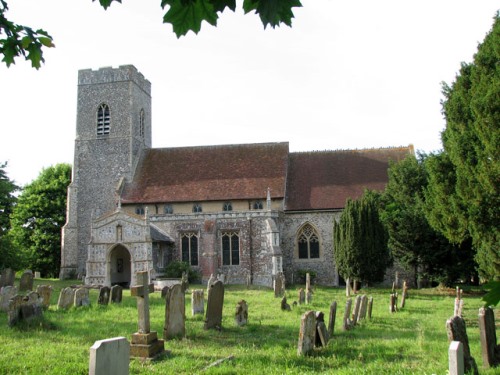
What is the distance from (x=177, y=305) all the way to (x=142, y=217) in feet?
52.1

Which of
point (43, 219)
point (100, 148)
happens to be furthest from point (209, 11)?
point (43, 219)

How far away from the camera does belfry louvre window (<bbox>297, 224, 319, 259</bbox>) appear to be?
2786cm

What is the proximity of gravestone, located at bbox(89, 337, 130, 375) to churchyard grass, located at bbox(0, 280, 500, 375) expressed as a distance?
115 inches

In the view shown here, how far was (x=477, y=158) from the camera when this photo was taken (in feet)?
49.2

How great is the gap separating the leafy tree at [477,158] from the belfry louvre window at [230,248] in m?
12.5

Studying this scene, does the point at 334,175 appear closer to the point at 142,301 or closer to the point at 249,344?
the point at 249,344

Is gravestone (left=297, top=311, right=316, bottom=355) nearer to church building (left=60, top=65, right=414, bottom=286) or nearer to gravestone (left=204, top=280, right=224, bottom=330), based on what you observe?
gravestone (left=204, top=280, right=224, bottom=330)

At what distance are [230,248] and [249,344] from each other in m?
18.1

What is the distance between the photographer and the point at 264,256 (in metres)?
26.8

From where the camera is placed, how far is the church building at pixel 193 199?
2634 cm

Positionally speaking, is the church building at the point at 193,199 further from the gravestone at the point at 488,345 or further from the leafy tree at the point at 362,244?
the gravestone at the point at 488,345

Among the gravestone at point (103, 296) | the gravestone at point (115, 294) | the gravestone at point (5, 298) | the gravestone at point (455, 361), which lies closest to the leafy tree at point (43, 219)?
the gravestone at point (115, 294)

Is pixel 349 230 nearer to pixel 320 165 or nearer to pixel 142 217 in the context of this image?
pixel 320 165

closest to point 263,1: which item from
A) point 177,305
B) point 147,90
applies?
point 177,305
